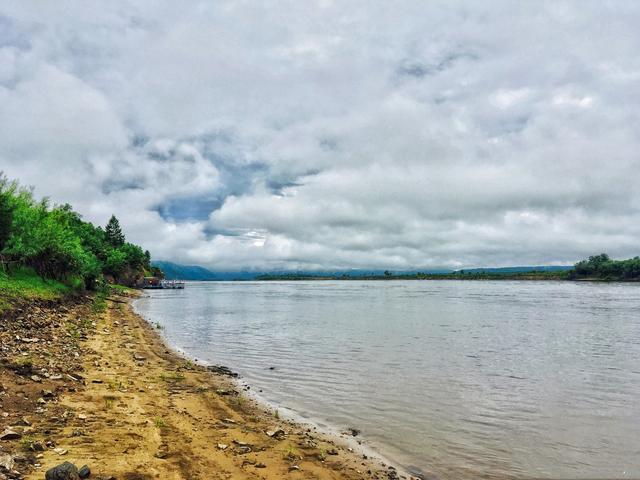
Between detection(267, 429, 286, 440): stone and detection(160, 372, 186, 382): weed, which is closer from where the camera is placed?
detection(267, 429, 286, 440): stone

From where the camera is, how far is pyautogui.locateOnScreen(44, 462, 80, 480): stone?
6969mm

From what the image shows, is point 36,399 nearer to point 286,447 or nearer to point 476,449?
point 286,447

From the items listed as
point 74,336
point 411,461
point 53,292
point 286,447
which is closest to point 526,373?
point 411,461

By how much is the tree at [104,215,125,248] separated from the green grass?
11555cm

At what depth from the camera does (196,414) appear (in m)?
12.8

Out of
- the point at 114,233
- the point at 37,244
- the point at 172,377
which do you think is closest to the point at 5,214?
the point at 37,244

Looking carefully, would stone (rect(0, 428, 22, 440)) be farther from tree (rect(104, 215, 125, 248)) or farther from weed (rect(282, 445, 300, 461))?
tree (rect(104, 215, 125, 248))

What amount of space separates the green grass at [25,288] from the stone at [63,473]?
67.4 feet

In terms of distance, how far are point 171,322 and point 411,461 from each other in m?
38.2

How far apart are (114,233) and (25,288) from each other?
13392cm

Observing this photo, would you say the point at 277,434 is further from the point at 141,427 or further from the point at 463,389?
the point at 463,389

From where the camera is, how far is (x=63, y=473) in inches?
277

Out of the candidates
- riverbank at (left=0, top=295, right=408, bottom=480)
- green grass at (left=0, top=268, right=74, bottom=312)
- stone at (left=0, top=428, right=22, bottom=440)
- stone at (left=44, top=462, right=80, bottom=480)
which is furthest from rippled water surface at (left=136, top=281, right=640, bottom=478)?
green grass at (left=0, top=268, right=74, bottom=312)

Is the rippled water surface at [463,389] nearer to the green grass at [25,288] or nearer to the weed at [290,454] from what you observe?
the weed at [290,454]
